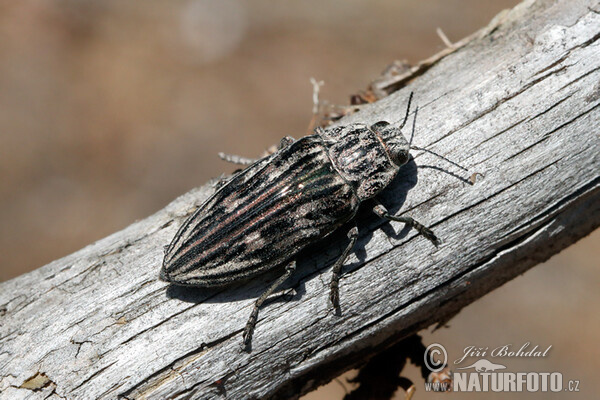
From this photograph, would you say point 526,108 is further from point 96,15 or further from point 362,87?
point 96,15

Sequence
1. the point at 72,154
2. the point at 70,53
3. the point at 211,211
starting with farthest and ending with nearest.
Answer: the point at 70,53
the point at 72,154
the point at 211,211

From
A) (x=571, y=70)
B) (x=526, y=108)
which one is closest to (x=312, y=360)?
(x=526, y=108)

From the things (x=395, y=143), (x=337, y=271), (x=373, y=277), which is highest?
(x=395, y=143)

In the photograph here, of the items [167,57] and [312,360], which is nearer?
[312,360]

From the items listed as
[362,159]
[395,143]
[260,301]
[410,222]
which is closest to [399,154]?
[395,143]

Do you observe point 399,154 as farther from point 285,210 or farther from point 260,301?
point 260,301

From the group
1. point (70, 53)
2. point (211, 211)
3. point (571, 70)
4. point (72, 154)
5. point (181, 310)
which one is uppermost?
point (70, 53)

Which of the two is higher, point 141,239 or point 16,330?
point 141,239
